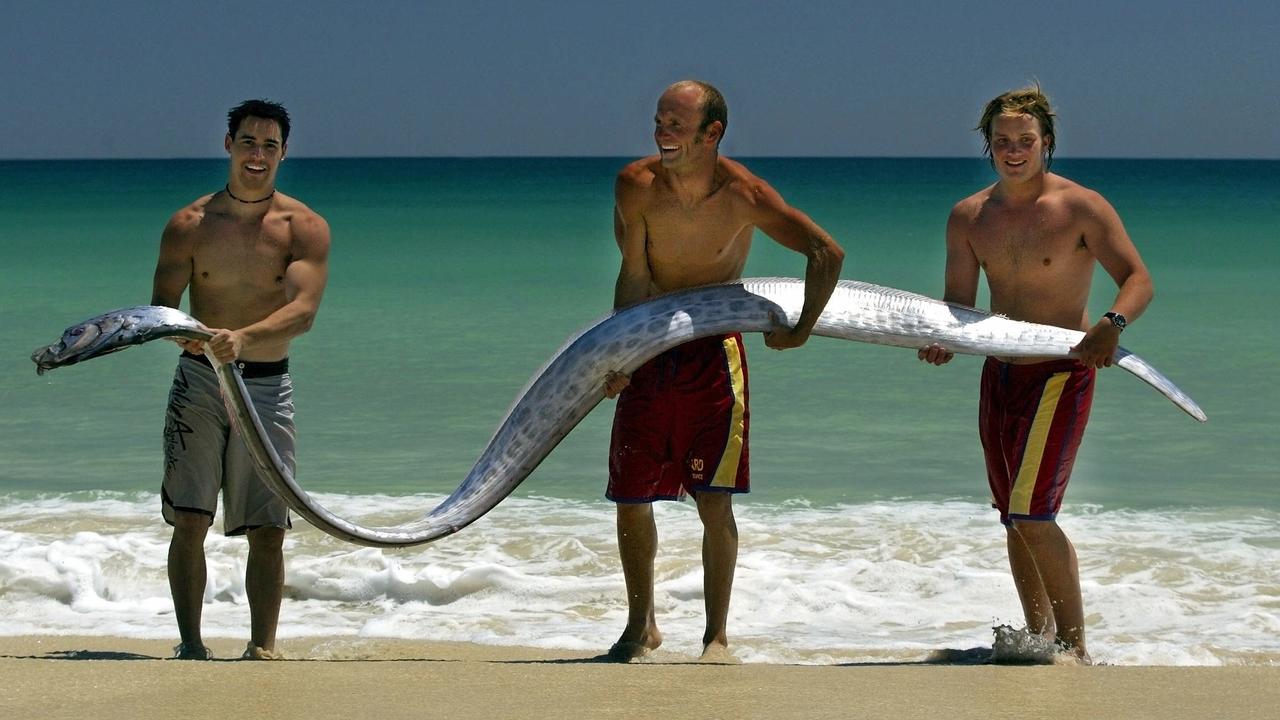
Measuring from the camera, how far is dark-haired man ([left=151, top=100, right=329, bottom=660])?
4812mm

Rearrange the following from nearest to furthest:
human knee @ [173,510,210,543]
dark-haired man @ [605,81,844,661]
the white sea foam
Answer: dark-haired man @ [605,81,844,661]
human knee @ [173,510,210,543]
the white sea foam

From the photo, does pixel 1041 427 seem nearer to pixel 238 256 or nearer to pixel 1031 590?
pixel 1031 590

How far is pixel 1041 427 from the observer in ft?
15.3

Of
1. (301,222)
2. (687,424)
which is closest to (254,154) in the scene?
(301,222)

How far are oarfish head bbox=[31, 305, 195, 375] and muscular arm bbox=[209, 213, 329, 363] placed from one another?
0.57 m

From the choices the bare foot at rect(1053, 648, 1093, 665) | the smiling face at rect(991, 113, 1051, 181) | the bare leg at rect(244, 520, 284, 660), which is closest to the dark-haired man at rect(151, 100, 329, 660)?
the bare leg at rect(244, 520, 284, 660)

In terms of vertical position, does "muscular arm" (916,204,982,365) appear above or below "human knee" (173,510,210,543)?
above

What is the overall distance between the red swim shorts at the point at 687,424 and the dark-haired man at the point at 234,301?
1.03 metres

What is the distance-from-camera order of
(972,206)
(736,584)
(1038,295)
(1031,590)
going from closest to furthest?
(1038,295) < (972,206) < (1031,590) < (736,584)

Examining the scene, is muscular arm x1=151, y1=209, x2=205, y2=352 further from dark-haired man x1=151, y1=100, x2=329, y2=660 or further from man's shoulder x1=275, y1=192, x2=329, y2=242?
man's shoulder x1=275, y1=192, x2=329, y2=242

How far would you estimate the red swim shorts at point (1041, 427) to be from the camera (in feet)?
15.3

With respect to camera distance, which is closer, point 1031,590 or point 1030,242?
point 1030,242

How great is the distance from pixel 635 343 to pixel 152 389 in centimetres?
792

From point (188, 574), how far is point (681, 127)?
2053mm
